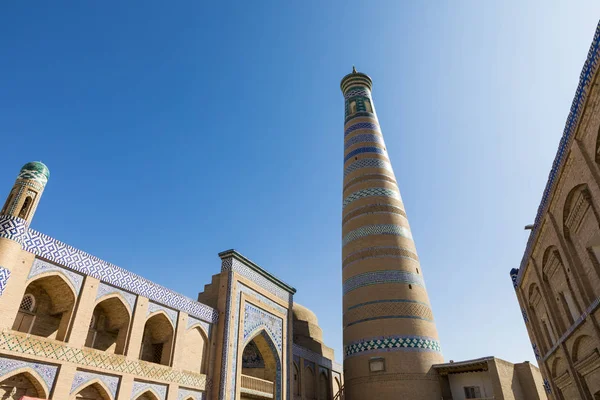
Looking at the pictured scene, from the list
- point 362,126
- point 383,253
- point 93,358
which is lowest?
point 93,358

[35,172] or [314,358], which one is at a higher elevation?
[35,172]

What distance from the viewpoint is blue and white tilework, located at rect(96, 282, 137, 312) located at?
294 inches

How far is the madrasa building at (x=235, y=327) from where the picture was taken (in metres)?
6.48

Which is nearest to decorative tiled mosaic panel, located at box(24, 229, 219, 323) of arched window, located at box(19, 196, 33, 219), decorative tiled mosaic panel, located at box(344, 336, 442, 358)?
arched window, located at box(19, 196, 33, 219)

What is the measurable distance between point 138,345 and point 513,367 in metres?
10.2

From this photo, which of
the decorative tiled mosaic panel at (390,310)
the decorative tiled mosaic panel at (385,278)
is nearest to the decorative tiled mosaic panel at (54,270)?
the decorative tiled mosaic panel at (390,310)

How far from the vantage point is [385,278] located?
44.7 ft

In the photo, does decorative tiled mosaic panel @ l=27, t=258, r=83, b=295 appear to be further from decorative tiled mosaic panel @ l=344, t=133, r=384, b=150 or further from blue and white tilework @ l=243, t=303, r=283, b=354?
decorative tiled mosaic panel @ l=344, t=133, r=384, b=150

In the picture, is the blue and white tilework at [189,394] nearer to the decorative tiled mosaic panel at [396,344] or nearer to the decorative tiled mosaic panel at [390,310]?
the decorative tiled mosaic panel at [396,344]

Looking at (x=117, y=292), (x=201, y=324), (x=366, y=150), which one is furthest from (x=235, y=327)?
(x=366, y=150)

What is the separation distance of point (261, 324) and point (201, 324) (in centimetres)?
187

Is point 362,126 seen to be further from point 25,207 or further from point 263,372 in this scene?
point 25,207

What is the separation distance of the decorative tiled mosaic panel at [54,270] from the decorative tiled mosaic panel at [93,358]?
879 mm

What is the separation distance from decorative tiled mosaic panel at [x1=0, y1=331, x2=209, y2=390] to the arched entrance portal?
1.52 m
